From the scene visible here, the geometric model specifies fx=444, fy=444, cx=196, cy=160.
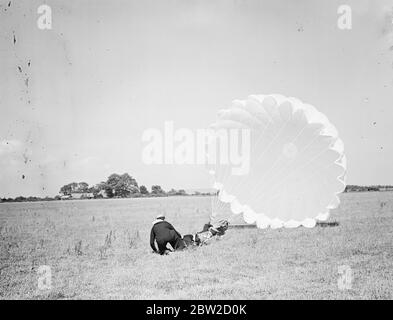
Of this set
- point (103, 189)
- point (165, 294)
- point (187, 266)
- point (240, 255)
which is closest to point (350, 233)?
point (240, 255)

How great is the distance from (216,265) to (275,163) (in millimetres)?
3209

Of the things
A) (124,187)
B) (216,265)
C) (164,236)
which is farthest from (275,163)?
(124,187)

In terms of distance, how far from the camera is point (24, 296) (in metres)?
5.65

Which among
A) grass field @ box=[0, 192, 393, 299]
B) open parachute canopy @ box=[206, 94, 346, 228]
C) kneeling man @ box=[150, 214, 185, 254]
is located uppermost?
open parachute canopy @ box=[206, 94, 346, 228]

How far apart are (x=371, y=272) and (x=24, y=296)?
180 inches

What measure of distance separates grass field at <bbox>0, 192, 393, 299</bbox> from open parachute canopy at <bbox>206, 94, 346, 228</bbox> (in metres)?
0.53

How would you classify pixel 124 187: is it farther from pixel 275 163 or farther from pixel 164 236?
pixel 164 236

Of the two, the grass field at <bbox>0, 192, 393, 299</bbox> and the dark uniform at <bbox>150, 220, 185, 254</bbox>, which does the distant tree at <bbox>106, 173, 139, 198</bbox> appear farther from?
the dark uniform at <bbox>150, 220, 185, 254</bbox>

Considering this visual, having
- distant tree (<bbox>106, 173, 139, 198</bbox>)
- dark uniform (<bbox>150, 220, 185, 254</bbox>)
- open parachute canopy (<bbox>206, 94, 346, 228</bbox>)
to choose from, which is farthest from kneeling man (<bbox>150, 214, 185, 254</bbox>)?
distant tree (<bbox>106, 173, 139, 198</bbox>)

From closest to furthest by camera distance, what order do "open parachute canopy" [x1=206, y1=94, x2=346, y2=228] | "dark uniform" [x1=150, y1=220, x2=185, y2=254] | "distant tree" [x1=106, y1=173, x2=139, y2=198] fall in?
1. "dark uniform" [x1=150, y1=220, x2=185, y2=254]
2. "open parachute canopy" [x1=206, y1=94, x2=346, y2=228]
3. "distant tree" [x1=106, y1=173, x2=139, y2=198]

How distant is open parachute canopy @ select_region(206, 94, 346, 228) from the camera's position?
28.7 ft

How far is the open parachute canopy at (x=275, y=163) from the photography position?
8.76m

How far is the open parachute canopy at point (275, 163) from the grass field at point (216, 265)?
1.74 ft
